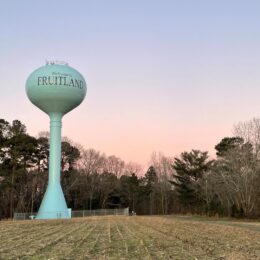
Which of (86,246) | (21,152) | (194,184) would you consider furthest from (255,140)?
(86,246)

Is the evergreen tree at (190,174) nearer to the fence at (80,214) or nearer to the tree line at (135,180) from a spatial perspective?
the tree line at (135,180)

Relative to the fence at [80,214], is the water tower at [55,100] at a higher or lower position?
higher

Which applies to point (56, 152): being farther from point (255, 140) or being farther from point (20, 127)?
point (255, 140)

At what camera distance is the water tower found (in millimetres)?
46156

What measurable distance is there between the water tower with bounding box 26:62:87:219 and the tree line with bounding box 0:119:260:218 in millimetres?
12826

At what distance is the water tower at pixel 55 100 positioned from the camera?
46.2 meters

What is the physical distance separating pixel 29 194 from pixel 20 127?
409 inches

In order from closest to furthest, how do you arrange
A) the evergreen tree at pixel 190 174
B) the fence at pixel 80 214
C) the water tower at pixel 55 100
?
the water tower at pixel 55 100 < the fence at pixel 80 214 < the evergreen tree at pixel 190 174

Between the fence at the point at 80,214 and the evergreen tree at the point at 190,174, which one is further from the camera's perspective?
the evergreen tree at the point at 190,174

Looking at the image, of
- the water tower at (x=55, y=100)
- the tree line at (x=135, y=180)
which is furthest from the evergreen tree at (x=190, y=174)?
the water tower at (x=55, y=100)

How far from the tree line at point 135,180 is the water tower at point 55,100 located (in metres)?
12.8

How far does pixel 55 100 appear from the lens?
46750 mm

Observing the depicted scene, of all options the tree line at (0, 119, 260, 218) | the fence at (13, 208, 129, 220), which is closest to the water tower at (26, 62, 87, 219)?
the fence at (13, 208, 129, 220)

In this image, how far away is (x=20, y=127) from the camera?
63312mm
